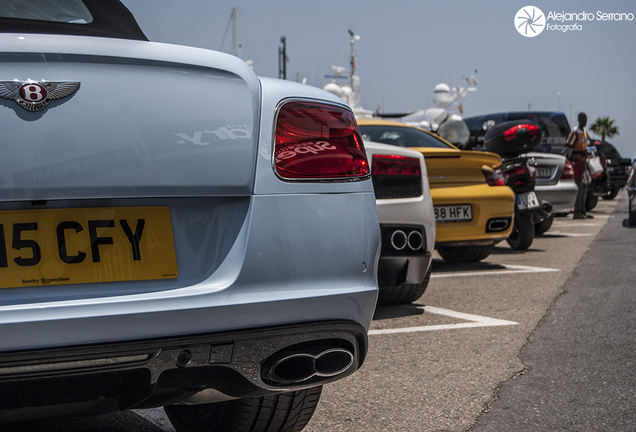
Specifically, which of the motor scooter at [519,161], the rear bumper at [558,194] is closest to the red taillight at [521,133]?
the motor scooter at [519,161]

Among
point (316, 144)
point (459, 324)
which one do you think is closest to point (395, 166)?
point (459, 324)

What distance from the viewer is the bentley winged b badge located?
155 cm

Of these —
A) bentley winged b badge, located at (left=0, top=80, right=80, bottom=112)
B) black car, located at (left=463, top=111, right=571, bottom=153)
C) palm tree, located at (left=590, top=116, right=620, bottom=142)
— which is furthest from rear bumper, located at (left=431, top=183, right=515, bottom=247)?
palm tree, located at (left=590, top=116, right=620, bottom=142)

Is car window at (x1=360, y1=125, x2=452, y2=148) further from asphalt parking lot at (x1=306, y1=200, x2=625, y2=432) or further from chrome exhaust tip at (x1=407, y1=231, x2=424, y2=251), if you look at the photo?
chrome exhaust tip at (x1=407, y1=231, x2=424, y2=251)

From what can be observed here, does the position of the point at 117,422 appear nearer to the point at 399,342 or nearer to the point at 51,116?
the point at 51,116

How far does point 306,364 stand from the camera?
72.6 inches

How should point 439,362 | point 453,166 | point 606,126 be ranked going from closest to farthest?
point 439,362 < point 453,166 < point 606,126

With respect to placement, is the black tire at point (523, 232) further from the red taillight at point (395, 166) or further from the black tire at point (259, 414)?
the black tire at point (259, 414)

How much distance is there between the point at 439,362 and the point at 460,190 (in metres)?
3.12

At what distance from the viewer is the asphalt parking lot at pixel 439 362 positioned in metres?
2.61

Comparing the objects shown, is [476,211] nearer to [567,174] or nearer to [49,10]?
[567,174]

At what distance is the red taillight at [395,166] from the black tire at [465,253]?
2746 mm

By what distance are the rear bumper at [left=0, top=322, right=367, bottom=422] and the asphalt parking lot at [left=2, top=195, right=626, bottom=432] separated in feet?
2.72

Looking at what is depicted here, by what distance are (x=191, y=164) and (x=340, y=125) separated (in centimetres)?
52
